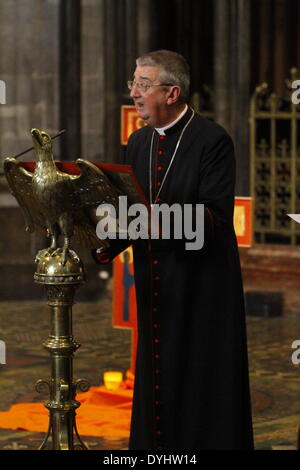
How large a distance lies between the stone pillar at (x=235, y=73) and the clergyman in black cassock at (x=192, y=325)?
7.63m

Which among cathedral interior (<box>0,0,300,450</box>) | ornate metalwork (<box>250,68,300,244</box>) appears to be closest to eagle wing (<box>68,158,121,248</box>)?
cathedral interior (<box>0,0,300,450</box>)

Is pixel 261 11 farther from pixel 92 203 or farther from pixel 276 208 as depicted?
pixel 92 203

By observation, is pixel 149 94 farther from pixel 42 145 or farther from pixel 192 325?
pixel 192 325

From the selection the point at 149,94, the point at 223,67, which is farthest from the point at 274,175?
the point at 149,94

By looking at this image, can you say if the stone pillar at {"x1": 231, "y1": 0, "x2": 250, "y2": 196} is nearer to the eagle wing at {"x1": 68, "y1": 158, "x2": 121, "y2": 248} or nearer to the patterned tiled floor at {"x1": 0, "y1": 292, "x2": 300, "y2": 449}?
the patterned tiled floor at {"x1": 0, "y1": 292, "x2": 300, "y2": 449}

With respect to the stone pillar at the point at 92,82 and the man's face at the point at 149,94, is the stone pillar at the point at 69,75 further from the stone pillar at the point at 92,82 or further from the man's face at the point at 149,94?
the man's face at the point at 149,94

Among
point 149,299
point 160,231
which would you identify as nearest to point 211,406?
point 149,299

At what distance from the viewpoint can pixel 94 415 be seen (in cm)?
738

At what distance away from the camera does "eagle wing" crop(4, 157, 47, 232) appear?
461 cm

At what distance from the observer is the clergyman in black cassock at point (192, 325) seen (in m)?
4.82

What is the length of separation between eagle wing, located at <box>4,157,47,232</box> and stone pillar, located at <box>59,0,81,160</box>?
756cm

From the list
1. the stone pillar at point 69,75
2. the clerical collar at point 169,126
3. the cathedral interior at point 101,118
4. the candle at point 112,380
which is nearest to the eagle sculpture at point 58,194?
the clerical collar at point 169,126

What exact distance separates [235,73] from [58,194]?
27.2 ft

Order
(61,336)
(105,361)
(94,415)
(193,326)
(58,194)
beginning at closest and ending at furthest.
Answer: (58,194) → (61,336) → (193,326) → (94,415) → (105,361)
